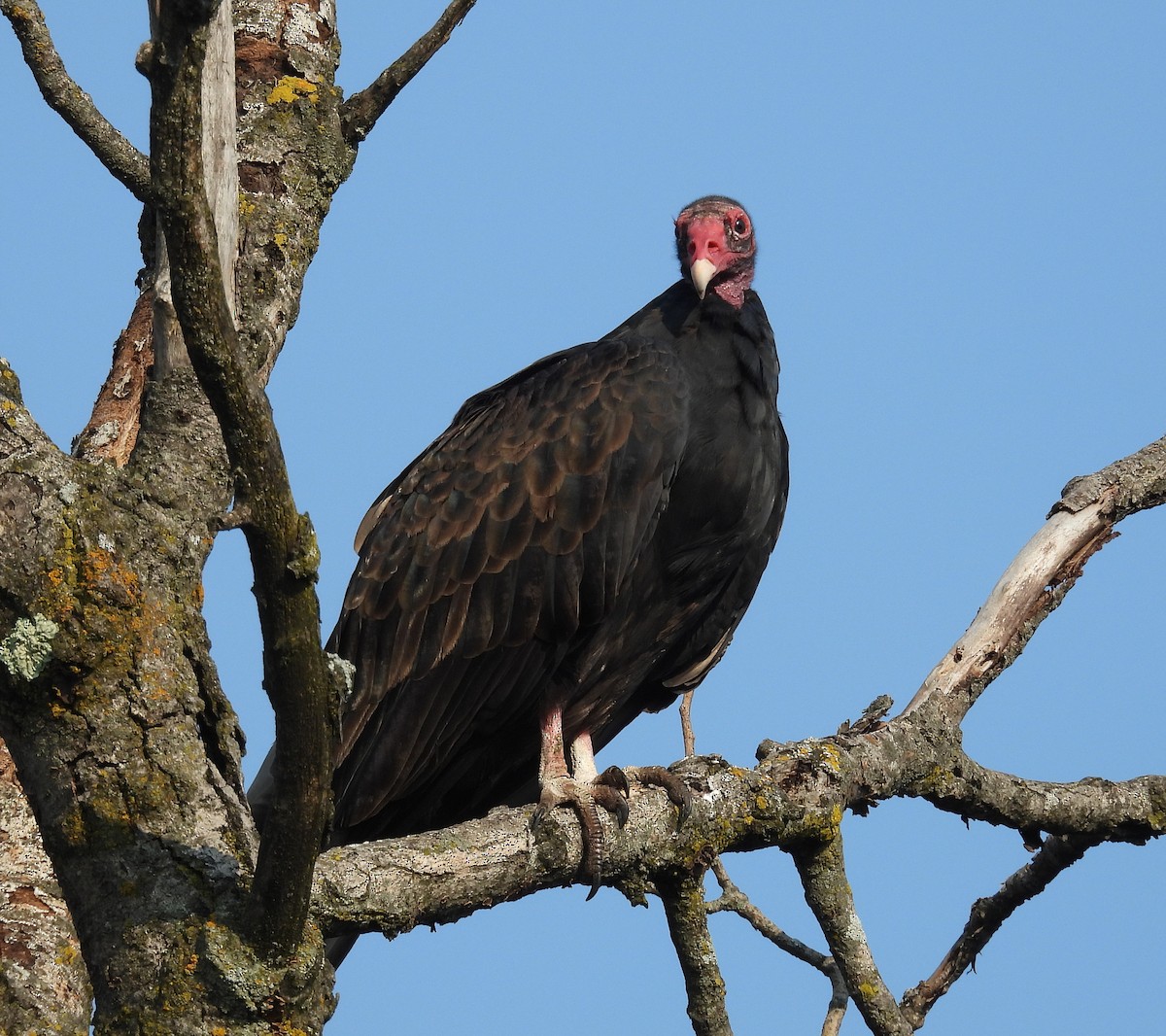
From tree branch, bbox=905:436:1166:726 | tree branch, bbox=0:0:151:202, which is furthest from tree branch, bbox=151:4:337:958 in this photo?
tree branch, bbox=905:436:1166:726

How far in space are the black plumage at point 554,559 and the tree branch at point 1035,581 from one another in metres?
0.68

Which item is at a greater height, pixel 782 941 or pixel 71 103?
pixel 71 103

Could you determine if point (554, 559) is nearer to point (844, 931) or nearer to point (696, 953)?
point (696, 953)

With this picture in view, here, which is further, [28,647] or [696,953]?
[696,953]

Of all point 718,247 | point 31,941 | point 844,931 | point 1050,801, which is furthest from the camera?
point 718,247

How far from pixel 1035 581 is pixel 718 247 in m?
1.47

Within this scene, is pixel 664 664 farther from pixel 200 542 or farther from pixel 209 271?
pixel 209 271

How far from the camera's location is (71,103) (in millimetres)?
3082

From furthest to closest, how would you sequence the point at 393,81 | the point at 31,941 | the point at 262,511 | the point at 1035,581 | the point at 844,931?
1. the point at 1035,581
2. the point at 393,81
3. the point at 844,931
4. the point at 31,941
5. the point at 262,511

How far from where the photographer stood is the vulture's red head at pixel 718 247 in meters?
4.50

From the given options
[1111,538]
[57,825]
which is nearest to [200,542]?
[57,825]

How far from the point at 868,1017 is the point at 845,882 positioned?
0.36 m

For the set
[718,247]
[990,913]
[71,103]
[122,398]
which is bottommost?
[990,913]

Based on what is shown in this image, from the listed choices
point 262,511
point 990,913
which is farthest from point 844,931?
point 262,511
